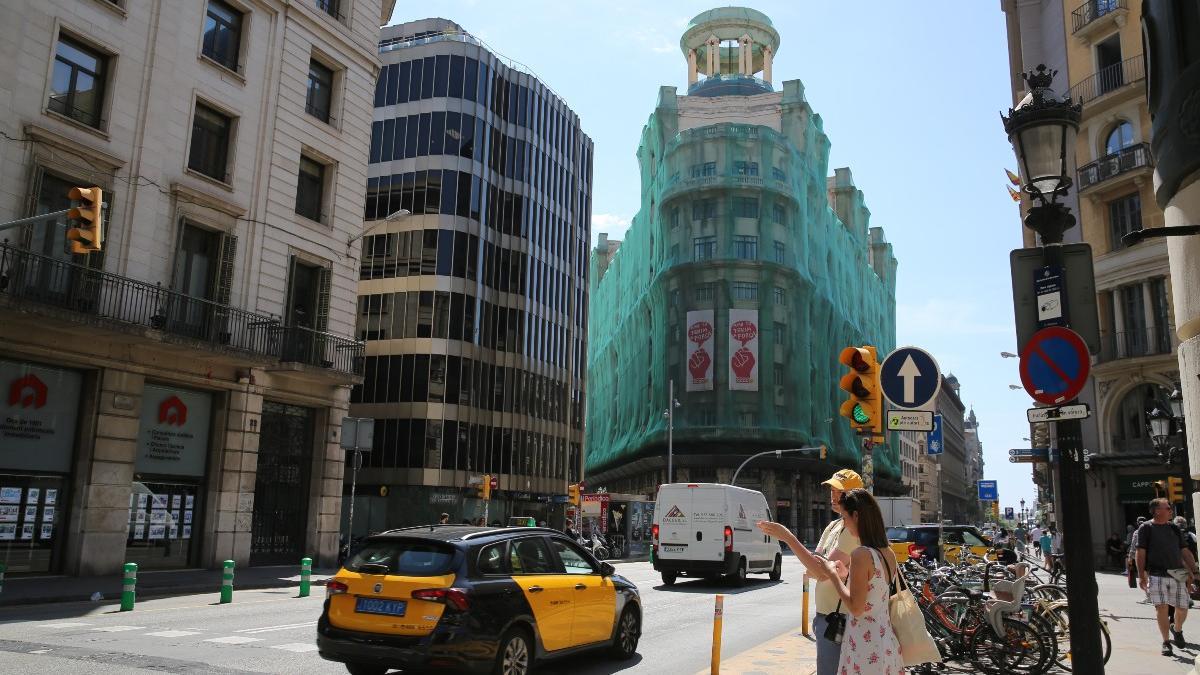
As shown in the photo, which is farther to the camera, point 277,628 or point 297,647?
point 277,628

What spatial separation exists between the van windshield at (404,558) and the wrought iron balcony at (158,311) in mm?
12396

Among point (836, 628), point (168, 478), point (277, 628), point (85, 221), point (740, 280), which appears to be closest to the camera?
point (836, 628)

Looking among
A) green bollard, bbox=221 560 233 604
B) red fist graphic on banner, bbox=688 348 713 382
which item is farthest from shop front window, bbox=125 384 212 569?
red fist graphic on banner, bbox=688 348 713 382

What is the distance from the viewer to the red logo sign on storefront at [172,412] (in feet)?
70.9

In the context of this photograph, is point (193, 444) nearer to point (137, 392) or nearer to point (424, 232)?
point (137, 392)

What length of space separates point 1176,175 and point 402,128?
50.1 meters

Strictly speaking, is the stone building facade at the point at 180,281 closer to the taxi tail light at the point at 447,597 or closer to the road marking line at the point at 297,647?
the road marking line at the point at 297,647

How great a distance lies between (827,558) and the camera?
255 inches

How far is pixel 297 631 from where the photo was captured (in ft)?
39.1

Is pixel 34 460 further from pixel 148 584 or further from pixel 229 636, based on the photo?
pixel 229 636

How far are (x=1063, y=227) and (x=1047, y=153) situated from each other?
1.96 ft

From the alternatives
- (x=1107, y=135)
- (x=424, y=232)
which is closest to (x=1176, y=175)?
(x=1107, y=135)

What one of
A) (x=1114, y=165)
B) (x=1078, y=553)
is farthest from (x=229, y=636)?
(x=1114, y=165)

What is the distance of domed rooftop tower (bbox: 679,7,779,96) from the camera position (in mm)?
78500
